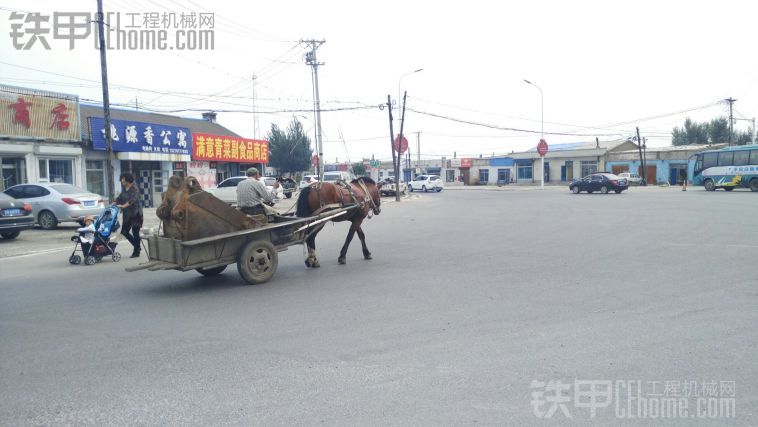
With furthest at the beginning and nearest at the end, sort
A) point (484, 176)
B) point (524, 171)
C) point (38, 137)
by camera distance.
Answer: point (484, 176) → point (524, 171) → point (38, 137)

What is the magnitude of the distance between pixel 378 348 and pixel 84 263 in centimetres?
786

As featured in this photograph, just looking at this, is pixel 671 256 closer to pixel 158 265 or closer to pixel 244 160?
pixel 158 265

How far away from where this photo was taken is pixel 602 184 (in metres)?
35.9

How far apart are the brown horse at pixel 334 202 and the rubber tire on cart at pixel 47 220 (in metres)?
10.7

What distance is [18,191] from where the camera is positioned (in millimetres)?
16312

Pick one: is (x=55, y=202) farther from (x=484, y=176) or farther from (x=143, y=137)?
(x=484, y=176)

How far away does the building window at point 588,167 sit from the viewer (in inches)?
2375

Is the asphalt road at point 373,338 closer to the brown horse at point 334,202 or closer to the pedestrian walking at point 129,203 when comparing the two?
the brown horse at point 334,202

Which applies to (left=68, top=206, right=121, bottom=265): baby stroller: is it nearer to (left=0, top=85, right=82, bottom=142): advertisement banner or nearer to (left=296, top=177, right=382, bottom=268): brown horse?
(left=296, top=177, right=382, bottom=268): brown horse

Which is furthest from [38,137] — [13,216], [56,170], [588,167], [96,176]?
[588,167]

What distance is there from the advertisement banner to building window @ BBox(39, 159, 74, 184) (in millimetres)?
1036

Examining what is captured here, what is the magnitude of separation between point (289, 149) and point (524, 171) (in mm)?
30988

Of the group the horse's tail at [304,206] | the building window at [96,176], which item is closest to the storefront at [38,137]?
the building window at [96,176]

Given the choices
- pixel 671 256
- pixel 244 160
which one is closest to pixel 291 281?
pixel 671 256
